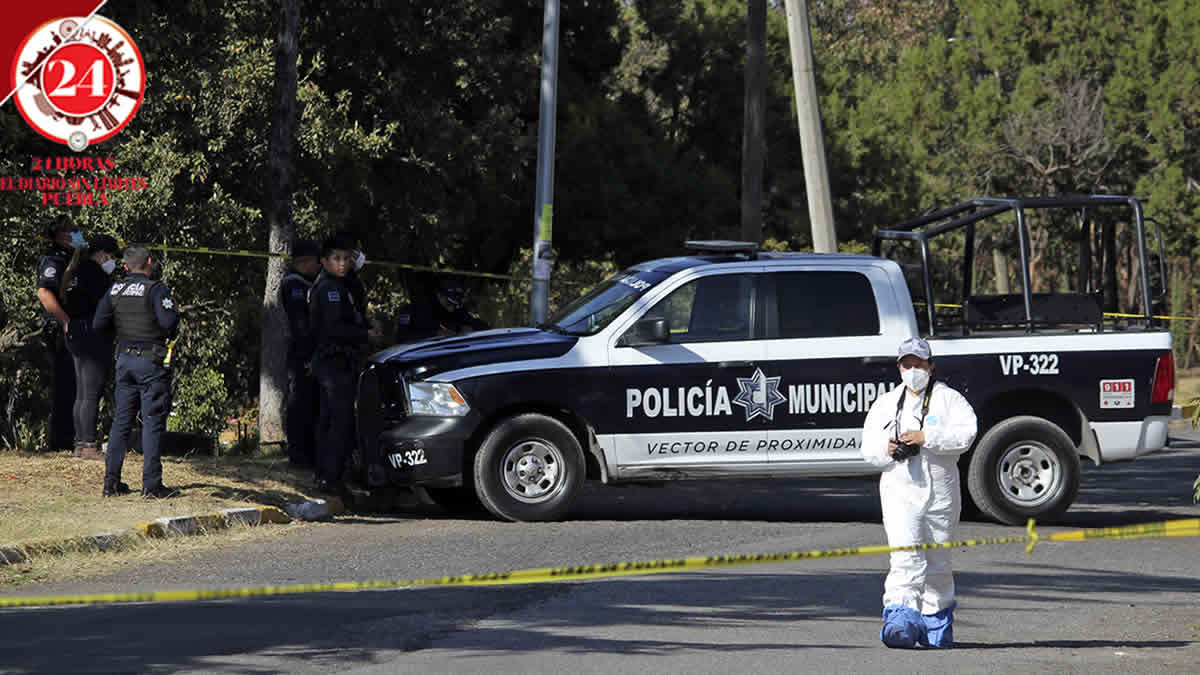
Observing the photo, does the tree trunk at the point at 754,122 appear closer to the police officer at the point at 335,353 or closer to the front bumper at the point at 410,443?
the police officer at the point at 335,353

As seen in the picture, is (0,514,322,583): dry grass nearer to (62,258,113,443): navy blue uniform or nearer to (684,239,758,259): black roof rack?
(62,258,113,443): navy blue uniform

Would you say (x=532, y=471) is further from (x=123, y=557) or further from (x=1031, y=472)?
(x=1031, y=472)

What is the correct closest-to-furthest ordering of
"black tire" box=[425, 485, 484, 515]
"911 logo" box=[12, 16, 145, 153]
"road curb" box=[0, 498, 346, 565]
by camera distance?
"road curb" box=[0, 498, 346, 565], "black tire" box=[425, 485, 484, 515], "911 logo" box=[12, 16, 145, 153]

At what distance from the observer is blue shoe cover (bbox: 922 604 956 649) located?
27.1 feet

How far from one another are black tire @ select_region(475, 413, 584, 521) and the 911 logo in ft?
16.7

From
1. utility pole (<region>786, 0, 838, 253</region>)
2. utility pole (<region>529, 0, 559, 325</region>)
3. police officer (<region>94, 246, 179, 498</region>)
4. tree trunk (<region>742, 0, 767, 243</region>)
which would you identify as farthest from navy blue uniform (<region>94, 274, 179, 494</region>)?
tree trunk (<region>742, 0, 767, 243</region>)

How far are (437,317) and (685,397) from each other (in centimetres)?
330

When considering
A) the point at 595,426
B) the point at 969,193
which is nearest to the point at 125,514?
the point at 595,426

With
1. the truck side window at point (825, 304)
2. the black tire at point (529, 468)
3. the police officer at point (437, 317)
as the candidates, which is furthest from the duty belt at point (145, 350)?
the truck side window at point (825, 304)

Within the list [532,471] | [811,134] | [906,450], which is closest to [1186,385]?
[811,134]

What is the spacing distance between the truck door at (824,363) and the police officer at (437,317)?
3.30 m

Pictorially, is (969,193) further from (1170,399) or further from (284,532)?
(284,532)

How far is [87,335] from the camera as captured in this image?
1395 centimetres

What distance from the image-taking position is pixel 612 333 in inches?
512
